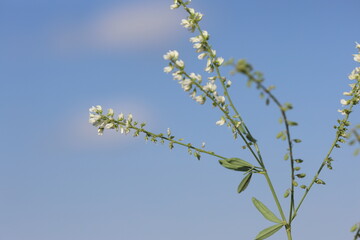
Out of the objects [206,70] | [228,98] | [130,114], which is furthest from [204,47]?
[130,114]

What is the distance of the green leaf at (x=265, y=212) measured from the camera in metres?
5.02

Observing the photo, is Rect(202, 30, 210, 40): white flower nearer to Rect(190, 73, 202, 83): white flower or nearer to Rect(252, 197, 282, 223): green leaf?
Rect(190, 73, 202, 83): white flower

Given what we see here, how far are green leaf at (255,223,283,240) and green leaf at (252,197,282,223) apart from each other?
0.19 ft

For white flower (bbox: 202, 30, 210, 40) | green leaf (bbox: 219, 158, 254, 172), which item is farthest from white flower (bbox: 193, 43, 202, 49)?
green leaf (bbox: 219, 158, 254, 172)

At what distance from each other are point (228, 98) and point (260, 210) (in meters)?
1.17

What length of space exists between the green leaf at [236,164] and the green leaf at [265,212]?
364 mm

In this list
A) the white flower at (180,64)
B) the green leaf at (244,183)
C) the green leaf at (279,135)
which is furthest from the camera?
the green leaf at (244,183)

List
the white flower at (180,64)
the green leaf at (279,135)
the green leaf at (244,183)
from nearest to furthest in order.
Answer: the green leaf at (279,135) → the white flower at (180,64) → the green leaf at (244,183)

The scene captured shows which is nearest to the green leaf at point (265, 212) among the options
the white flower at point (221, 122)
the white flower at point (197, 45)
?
the white flower at point (221, 122)

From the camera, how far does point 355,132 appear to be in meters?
3.21

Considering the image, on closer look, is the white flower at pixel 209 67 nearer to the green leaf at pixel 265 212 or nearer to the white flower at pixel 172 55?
the white flower at pixel 172 55

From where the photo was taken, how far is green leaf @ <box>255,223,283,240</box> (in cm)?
494

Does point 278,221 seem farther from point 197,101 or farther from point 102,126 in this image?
point 102,126

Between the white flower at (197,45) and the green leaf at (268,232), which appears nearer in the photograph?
the green leaf at (268,232)
